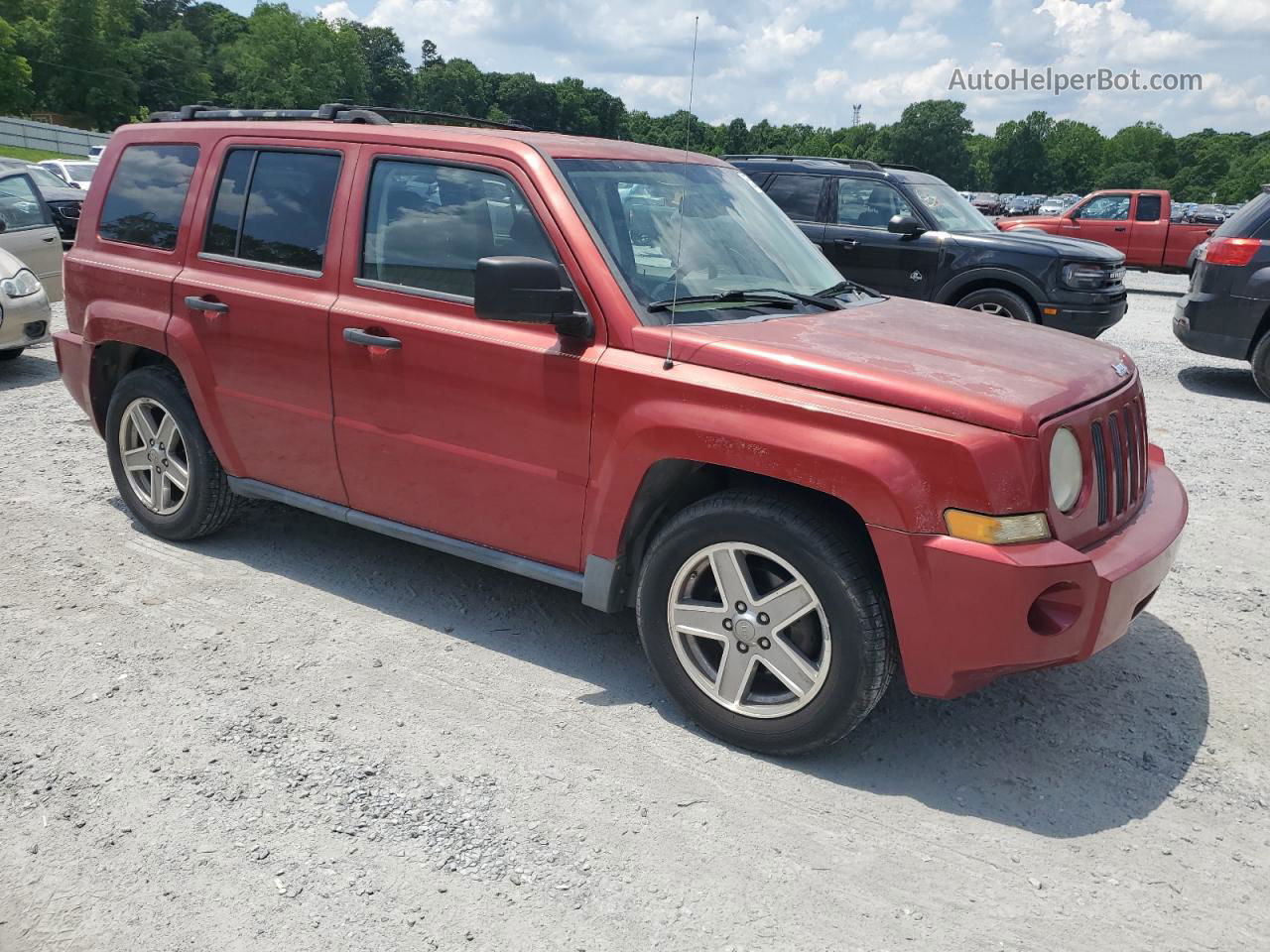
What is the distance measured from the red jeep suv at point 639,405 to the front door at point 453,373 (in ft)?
0.04

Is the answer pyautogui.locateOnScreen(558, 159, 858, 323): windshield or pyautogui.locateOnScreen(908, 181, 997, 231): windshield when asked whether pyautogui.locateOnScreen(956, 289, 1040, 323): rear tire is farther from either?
pyautogui.locateOnScreen(558, 159, 858, 323): windshield

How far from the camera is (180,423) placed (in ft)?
16.3

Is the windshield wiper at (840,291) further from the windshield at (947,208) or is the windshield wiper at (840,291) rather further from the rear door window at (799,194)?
the rear door window at (799,194)

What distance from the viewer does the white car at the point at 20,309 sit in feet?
29.3

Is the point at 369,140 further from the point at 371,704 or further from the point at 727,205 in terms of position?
the point at 371,704

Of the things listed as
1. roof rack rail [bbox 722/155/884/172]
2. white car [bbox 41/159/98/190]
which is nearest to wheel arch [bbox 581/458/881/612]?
roof rack rail [bbox 722/155/884/172]

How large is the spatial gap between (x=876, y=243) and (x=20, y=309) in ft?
25.9

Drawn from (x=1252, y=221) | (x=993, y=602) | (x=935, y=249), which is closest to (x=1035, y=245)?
(x=935, y=249)

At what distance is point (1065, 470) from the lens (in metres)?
3.22

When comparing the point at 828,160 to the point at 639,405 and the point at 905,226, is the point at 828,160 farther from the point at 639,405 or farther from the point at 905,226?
the point at 639,405

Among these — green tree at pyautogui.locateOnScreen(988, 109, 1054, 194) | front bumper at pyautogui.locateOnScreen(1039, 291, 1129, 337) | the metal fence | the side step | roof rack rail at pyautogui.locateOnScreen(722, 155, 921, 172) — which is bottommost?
the side step

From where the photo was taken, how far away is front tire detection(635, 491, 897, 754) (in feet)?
10.7

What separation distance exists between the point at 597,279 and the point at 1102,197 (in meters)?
19.5

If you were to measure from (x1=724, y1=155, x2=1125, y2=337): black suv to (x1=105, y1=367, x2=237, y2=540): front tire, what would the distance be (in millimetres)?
7443
